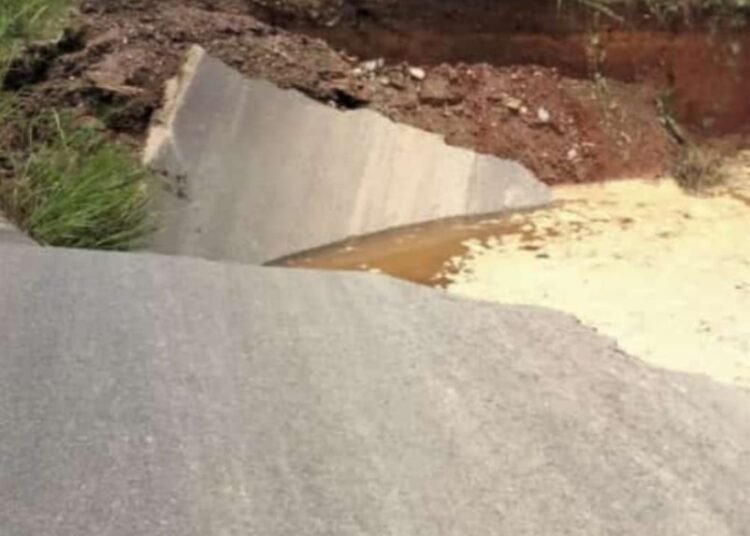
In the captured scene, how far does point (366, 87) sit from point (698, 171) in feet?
7.47

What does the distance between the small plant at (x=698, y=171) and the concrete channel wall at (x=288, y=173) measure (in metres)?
1.06

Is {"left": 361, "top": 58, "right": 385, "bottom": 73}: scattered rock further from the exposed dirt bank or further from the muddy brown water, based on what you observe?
the muddy brown water

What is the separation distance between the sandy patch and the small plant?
10 centimetres

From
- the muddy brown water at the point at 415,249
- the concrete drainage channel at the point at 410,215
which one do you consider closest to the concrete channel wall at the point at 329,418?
the concrete drainage channel at the point at 410,215

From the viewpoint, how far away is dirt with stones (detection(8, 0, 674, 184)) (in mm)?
7438

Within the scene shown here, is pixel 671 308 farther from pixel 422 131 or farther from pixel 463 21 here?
pixel 463 21

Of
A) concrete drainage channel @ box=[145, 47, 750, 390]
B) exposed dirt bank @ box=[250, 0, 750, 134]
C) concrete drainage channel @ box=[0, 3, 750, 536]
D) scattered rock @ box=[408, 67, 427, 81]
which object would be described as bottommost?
concrete drainage channel @ box=[145, 47, 750, 390]

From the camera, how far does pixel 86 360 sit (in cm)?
358

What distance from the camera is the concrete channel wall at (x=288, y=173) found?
7.17m

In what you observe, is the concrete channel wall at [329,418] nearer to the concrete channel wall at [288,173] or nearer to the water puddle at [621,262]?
the water puddle at [621,262]

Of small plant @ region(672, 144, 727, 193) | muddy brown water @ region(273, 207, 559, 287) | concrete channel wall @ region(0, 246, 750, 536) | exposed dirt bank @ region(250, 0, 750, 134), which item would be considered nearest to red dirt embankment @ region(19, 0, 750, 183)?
exposed dirt bank @ region(250, 0, 750, 134)

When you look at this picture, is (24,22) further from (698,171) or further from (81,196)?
(698,171)

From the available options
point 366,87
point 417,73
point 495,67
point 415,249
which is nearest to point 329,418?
point 415,249

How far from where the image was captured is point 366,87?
8.71m
